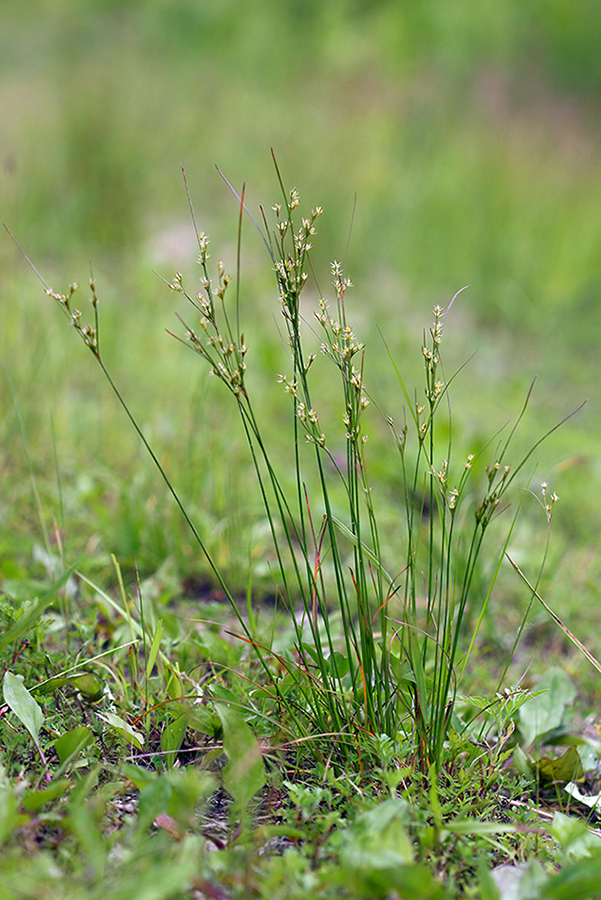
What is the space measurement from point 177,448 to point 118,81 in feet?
15.9

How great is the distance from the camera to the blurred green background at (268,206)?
6.48 feet

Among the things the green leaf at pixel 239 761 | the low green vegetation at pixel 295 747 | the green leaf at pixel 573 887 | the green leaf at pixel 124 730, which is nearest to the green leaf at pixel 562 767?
the low green vegetation at pixel 295 747

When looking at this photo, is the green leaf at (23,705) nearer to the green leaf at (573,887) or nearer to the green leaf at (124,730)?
the green leaf at (124,730)

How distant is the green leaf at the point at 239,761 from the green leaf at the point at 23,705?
0.94 feet

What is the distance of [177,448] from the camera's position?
2096mm

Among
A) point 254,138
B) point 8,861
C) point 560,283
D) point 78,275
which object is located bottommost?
point 8,861

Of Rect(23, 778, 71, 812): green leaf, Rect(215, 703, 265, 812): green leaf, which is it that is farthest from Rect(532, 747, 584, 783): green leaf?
Result: Rect(23, 778, 71, 812): green leaf

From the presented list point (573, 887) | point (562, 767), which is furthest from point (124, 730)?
point (562, 767)

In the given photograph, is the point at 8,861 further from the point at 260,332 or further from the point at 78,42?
the point at 78,42

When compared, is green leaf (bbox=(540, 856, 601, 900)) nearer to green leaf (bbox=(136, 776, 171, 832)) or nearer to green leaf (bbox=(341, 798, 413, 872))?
green leaf (bbox=(341, 798, 413, 872))

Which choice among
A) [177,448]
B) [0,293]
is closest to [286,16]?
[0,293]

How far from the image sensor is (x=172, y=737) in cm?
100

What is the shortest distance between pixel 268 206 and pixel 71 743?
427 centimetres

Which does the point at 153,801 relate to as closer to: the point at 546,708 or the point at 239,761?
the point at 239,761
